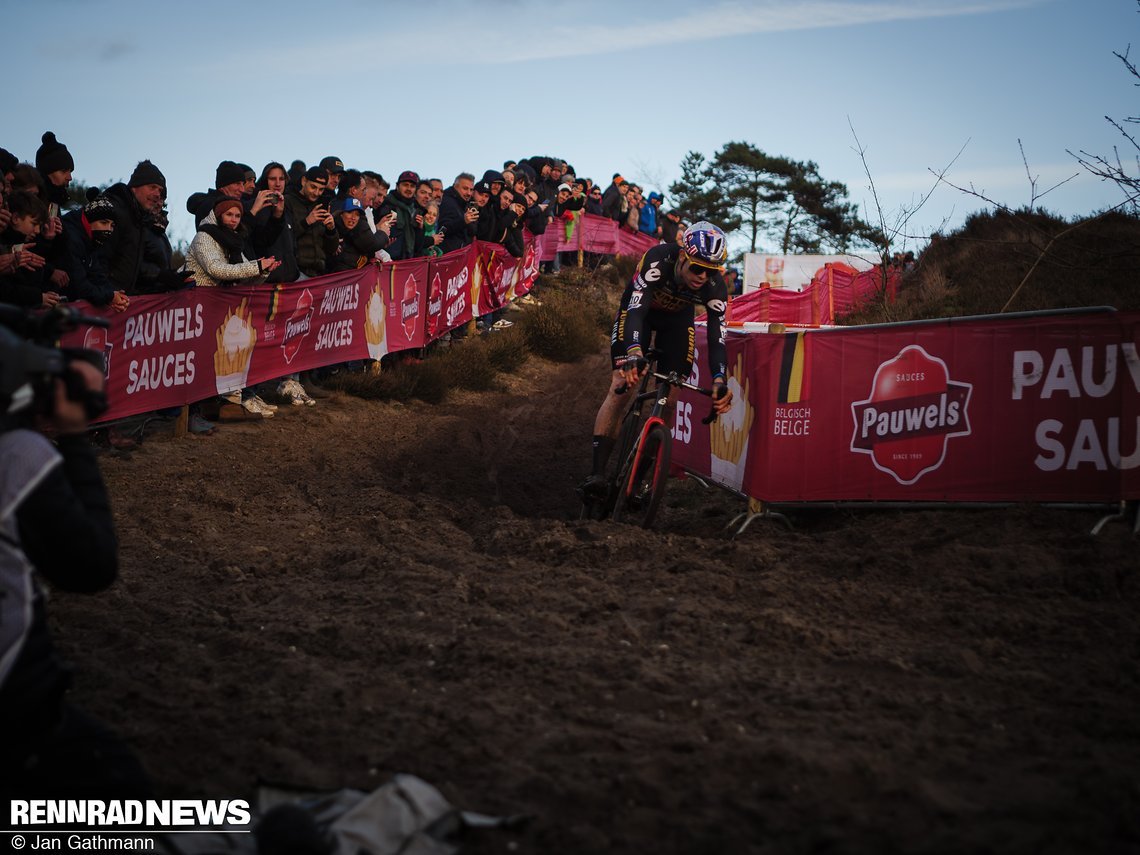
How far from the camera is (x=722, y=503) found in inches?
342

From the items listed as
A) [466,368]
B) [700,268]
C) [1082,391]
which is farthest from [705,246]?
[466,368]

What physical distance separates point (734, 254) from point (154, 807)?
1877 inches

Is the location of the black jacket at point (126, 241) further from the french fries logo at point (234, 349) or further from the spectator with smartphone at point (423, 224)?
the spectator with smartphone at point (423, 224)

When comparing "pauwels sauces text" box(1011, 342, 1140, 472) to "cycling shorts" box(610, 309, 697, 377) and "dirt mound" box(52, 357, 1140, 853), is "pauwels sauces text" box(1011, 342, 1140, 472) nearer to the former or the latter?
"dirt mound" box(52, 357, 1140, 853)

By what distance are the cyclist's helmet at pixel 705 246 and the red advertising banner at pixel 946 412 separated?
78 centimetres

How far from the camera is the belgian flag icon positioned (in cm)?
755

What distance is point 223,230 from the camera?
1008 centimetres

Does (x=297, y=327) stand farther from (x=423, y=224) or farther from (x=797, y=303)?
(x=797, y=303)

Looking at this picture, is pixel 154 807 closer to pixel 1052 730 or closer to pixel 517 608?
pixel 517 608

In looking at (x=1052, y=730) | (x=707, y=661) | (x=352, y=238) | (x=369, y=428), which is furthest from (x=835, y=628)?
(x=352, y=238)

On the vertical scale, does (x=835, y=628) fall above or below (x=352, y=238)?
below

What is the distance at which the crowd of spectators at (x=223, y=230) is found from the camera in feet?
26.0

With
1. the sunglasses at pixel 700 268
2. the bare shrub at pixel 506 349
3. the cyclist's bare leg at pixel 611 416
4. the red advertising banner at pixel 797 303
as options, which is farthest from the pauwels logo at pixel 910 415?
the red advertising banner at pixel 797 303

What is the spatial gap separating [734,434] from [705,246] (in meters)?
1.69
